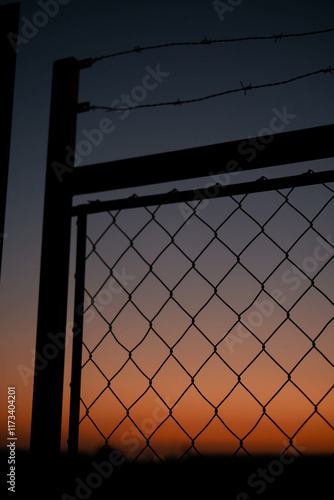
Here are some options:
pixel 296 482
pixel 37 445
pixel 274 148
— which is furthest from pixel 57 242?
pixel 296 482

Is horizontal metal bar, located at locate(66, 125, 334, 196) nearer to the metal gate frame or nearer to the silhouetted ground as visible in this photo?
the metal gate frame

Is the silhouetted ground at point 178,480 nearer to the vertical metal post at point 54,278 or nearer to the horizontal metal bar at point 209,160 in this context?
the vertical metal post at point 54,278

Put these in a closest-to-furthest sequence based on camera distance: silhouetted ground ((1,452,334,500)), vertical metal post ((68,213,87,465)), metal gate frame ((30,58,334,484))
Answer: silhouetted ground ((1,452,334,500)) → metal gate frame ((30,58,334,484)) → vertical metal post ((68,213,87,465))

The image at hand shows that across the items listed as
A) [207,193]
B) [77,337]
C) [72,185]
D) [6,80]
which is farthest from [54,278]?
[6,80]

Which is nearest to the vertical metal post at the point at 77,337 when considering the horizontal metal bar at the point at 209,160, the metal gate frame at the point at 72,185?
the metal gate frame at the point at 72,185

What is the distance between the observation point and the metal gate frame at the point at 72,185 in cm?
136

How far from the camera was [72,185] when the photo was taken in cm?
160

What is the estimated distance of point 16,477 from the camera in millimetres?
1410

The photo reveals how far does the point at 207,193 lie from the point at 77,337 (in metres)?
0.56

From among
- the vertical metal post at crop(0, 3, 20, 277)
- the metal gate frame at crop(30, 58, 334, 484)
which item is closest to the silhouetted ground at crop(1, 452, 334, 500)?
the metal gate frame at crop(30, 58, 334, 484)

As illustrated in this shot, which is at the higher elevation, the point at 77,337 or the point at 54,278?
the point at 54,278

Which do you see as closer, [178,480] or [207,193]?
[178,480]

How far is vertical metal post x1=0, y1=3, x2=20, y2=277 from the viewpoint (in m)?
1.57

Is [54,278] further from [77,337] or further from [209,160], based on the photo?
[209,160]
